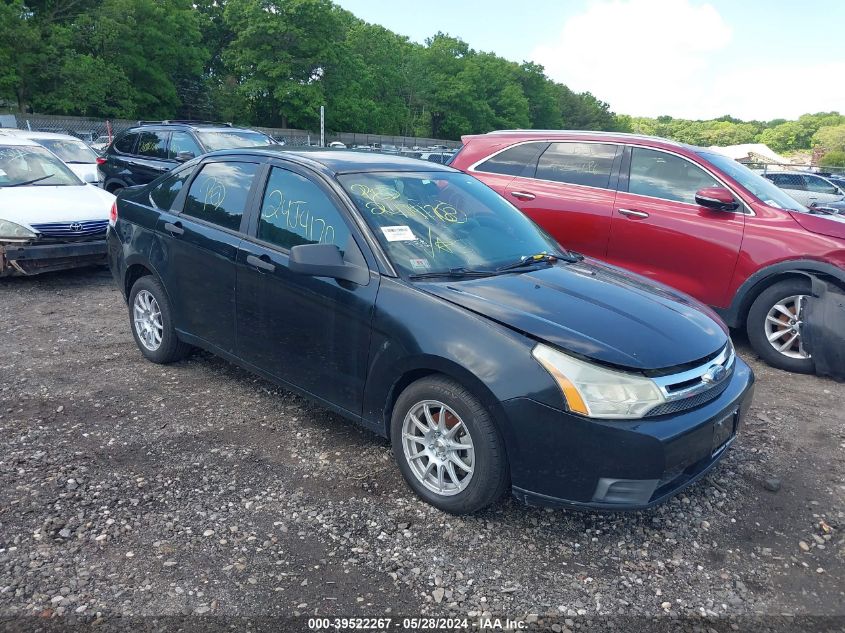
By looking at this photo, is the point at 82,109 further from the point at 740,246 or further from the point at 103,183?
the point at 740,246

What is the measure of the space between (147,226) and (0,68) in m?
41.5

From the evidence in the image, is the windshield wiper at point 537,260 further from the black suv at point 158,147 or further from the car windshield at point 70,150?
the car windshield at point 70,150

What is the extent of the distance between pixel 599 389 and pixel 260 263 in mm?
2154

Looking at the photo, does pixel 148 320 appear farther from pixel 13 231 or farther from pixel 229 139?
pixel 229 139

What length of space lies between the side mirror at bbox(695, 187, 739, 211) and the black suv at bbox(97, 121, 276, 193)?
278 inches

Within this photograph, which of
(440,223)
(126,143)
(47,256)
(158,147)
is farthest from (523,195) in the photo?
(126,143)

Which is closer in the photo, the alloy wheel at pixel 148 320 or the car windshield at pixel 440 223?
the car windshield at pixel 440 223

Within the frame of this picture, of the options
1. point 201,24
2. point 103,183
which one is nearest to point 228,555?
point 103,183

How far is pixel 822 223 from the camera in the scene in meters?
5.40

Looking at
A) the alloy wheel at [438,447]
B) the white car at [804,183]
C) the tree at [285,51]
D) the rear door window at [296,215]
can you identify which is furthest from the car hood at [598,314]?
the tree at [285,51]

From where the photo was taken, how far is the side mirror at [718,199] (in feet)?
18.4

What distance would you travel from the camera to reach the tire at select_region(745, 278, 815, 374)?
17.6 ft

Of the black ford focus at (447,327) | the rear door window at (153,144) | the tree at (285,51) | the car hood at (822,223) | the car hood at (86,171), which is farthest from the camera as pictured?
the tree at (285,51)

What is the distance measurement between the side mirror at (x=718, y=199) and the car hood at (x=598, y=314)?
229 cm
